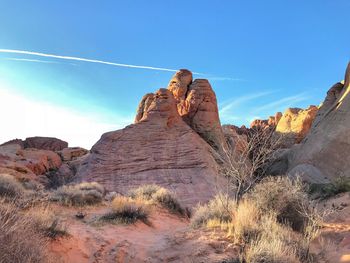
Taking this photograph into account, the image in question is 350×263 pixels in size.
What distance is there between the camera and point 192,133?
33.5 meters

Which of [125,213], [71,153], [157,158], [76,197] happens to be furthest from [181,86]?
[125,213]

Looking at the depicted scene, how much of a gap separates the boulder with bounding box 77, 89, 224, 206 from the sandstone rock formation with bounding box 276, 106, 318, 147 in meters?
17.5

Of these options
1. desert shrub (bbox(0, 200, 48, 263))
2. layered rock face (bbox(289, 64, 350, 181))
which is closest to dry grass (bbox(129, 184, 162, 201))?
layered rock face (bbox(289, 64, 350, 181))

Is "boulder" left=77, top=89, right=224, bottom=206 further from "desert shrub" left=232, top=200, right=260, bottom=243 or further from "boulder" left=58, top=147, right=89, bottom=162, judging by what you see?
"desert shrub" left=232, top=200, right=260, bottom=243

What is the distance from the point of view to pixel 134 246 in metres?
10.0

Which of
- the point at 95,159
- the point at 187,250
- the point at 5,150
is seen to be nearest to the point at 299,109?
the point at 95,159

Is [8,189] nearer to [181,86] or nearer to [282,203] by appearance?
[282,203]

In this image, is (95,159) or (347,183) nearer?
(347,183)

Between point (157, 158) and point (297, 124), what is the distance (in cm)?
2684

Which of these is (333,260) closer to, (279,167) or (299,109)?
(279,167)

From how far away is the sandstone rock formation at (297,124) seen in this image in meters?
48.3

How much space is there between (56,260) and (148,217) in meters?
7.08

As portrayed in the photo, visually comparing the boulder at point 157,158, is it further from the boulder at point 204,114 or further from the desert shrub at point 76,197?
the desert shrub at point 76,197

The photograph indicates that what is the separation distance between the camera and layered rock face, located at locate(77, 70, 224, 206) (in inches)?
1116
